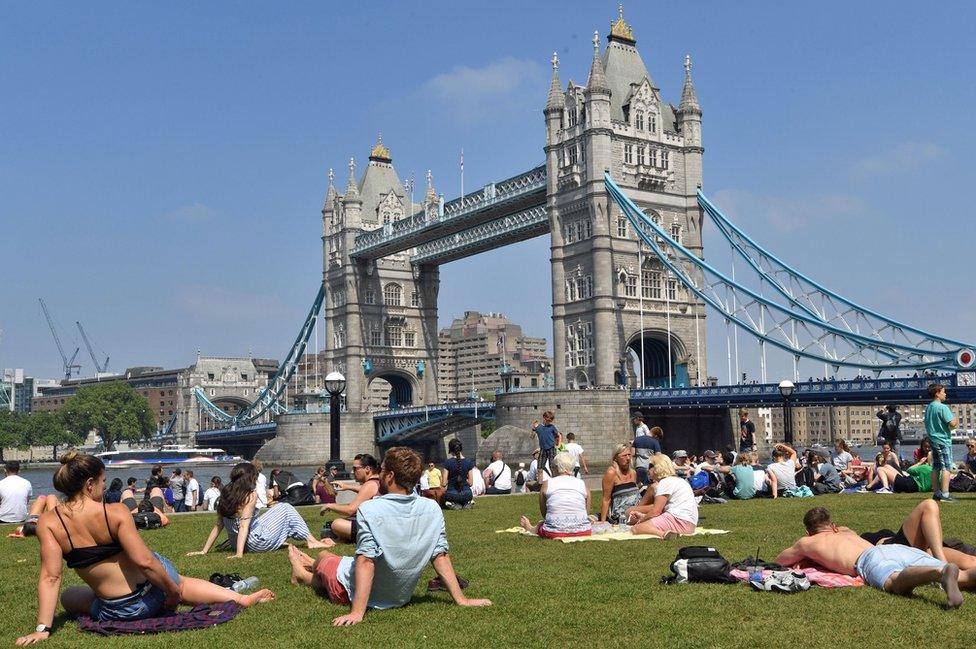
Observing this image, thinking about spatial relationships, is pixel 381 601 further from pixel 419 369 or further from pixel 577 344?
pixel 419 369

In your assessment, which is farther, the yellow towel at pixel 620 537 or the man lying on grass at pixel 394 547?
the yellow towel at pixel 620 537

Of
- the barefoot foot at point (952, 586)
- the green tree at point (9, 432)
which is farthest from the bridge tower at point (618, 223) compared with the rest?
the green tree at point (9, 432)

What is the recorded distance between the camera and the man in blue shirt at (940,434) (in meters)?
15.7

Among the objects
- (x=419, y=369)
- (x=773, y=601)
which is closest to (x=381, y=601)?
(x=773, y=601)

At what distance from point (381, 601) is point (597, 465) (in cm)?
4730

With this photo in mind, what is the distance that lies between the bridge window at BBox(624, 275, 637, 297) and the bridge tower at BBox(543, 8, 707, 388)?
0.21 ft

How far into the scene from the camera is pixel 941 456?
15938 mm

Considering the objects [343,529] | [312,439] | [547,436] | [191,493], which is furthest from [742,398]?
[343,529]

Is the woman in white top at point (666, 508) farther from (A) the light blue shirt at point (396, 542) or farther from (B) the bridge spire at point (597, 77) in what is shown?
(B) the bridge spire at point (597, 77)

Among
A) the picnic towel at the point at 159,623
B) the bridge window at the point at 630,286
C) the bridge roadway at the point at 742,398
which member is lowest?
the picnic towel at the point at 159,623

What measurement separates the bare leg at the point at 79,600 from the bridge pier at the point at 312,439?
71.1 meters

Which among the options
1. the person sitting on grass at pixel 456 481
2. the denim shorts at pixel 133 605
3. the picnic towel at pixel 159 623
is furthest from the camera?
the person sitting on grass at pixel 456 481

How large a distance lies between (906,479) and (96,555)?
15231 mm

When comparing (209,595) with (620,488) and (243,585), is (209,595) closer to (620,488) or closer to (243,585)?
(243,585)
